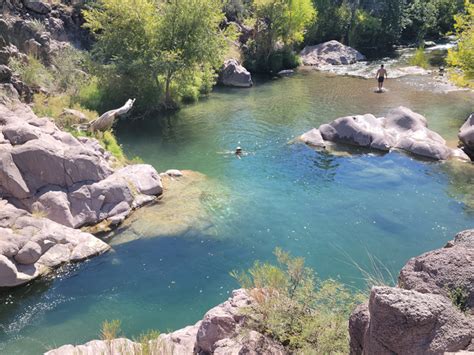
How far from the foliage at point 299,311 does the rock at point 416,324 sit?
1.62 meters

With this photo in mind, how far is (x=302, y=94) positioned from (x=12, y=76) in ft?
69.2

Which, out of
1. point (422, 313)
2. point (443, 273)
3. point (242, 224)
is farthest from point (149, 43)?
point (422, 313)

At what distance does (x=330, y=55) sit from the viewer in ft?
158

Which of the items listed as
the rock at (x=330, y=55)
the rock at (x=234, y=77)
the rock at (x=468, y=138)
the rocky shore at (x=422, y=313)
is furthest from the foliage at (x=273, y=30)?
the rocky shore at (x=422, y=313)

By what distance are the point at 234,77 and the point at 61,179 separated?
78.5 feet

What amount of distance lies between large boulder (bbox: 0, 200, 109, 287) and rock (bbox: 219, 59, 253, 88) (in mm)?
25397

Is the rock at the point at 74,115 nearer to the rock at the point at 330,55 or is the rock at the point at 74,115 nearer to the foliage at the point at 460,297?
the foliage at the point at 460,297

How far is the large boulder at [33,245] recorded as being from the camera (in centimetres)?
1363

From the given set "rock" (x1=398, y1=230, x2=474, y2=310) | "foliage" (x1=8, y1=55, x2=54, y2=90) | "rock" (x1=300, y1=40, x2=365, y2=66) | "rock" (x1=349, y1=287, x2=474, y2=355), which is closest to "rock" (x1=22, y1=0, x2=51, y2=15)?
"foliage" (x1=8, y1=55, x2=54, y2=90)

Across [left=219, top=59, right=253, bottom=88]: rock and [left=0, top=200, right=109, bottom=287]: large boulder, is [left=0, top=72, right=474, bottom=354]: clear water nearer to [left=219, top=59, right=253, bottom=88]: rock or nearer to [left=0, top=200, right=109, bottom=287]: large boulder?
[left=0, top=200, right=109, bottom=287]: large boulder

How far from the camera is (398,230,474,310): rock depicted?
6305mm

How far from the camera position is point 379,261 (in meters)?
14.1

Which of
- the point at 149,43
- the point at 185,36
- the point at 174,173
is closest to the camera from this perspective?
the point at 174,173

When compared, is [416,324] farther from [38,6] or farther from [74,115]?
[38,6]
